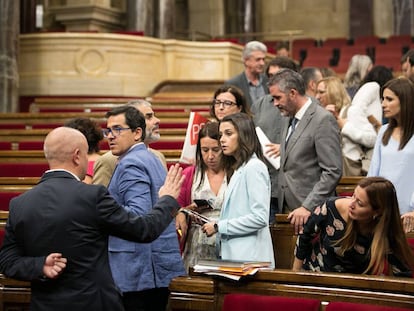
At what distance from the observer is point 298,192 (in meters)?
4.59

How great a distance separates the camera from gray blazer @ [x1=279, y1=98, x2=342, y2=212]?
4.48m

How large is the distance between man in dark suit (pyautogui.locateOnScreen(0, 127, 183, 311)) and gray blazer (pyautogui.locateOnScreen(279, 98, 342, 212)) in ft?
4.97

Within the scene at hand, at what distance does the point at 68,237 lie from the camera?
310 cm

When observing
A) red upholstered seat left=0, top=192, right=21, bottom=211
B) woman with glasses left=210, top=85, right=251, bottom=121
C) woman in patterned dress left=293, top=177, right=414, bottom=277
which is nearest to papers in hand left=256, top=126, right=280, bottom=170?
woman with glasses left=210, top=85, right=251, bottom=121

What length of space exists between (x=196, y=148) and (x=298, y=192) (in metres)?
0.56

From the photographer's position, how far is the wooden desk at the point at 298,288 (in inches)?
126

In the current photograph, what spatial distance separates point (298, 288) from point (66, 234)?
88cm

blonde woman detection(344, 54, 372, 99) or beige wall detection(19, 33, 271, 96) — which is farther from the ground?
beige wall detection(19, 33, 271, 96)

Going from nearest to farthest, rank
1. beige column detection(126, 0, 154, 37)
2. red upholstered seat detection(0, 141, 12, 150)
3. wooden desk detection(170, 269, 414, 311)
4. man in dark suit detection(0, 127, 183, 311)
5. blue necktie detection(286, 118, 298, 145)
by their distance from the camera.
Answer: man in dark suit detection(0, 127, 183, 311)
wooden desk detection(170, 269, 414, 311)
blue necktie detection(286, 118, 298, 145)
red upholstered seat detection(0, 141, 12, 150)
beige column detection(126, 0, 154, 37)

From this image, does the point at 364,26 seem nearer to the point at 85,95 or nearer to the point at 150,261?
the point at 85,95

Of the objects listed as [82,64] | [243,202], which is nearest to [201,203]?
[243,202]

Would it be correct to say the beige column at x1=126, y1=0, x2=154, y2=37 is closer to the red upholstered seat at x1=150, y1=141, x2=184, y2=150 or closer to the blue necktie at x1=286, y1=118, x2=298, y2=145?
the red upholstered seat at x1=150, y1=141, x2=184, y2=150

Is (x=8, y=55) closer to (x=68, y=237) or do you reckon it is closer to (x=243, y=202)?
(x=243, y=202)

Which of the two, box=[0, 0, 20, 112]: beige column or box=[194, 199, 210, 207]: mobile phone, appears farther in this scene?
box=[0, 0, 20, 112]: beige column
